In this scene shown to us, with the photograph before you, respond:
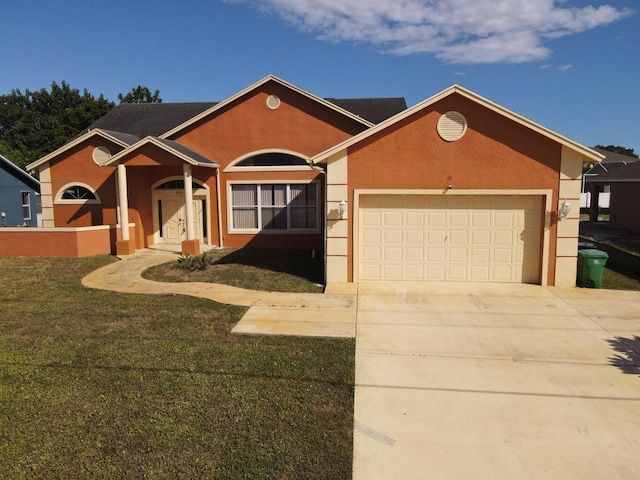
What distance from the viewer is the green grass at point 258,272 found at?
11750mm

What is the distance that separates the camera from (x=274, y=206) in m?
16.8

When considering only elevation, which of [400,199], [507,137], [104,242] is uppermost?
[507,137]

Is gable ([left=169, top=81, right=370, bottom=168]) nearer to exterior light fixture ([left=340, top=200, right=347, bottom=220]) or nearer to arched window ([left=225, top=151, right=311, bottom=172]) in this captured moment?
Answer: arched window ([left=225, top=151, right=311, bottom=172])

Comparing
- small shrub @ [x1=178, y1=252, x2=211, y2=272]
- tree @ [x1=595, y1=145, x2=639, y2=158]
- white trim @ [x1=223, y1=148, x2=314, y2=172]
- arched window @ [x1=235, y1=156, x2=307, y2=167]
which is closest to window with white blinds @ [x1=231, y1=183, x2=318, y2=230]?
white trim @ [x1=223, y1=148, x2=314, y2=172]

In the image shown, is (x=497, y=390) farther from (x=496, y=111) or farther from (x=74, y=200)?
(x=74, y=200)

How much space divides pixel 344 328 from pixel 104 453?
15.1 ft

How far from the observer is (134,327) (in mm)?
8094

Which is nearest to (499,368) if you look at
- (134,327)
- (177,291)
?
(134,327)

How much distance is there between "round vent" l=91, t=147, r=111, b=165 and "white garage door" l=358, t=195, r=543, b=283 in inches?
436

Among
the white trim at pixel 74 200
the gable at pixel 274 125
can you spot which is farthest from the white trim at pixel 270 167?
the white trim at pixel 74 200

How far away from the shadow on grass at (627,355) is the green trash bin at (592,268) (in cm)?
376

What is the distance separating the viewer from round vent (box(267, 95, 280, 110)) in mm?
16391

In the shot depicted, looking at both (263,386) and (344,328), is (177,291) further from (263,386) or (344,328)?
(263,386)

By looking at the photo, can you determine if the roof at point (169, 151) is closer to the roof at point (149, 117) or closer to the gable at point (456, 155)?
the roof at point (149, 117)
